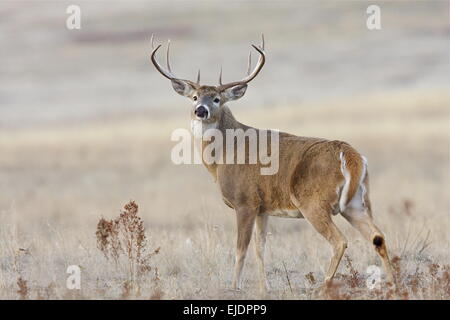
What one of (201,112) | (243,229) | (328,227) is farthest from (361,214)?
(201,112)

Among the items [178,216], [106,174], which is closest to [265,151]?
[178,216]

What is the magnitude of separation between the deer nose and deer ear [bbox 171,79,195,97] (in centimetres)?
60

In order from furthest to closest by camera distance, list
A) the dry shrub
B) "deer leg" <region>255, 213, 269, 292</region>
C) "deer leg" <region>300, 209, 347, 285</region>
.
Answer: "deer leg" <region>255, 213, 269, 292</region> < the dry shrub < "deer leg" <region>300, 209, 347, 285</region>

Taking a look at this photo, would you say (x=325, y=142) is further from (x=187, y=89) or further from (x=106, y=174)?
(x=106, y=174)

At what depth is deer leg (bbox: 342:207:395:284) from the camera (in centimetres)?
981

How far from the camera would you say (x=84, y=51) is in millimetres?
61531

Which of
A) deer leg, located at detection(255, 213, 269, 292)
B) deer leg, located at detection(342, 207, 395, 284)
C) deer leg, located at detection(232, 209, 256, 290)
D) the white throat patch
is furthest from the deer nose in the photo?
deer leg, located at detection(342, 207, 395, 284)

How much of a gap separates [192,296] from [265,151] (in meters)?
2.12

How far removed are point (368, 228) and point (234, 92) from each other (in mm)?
2638

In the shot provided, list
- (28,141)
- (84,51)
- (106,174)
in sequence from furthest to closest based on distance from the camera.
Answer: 1. (84,51)
2. (28,141)
3. (106,174)

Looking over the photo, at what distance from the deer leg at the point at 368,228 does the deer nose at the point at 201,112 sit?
2044mm

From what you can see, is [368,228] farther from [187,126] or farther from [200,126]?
[187,126]

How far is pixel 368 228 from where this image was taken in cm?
1015

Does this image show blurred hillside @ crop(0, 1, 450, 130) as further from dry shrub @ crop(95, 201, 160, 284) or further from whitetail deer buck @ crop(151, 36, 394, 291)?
dry shrub @ crop(95, 201, 160, 284)
